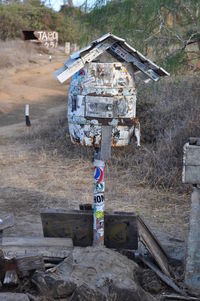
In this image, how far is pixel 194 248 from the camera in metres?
4.44

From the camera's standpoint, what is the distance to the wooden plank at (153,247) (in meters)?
4.68

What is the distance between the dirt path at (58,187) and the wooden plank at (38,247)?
1.10 metres

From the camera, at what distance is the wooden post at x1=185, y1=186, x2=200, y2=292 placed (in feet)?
14.4

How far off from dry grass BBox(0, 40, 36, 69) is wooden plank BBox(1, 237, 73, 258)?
77.5 feet

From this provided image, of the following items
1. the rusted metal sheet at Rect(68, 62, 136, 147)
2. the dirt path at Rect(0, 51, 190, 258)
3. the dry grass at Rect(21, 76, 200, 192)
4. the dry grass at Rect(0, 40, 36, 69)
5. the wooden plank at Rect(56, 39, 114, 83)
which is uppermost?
the dry grass at Rect(0, 40, 36, 69)

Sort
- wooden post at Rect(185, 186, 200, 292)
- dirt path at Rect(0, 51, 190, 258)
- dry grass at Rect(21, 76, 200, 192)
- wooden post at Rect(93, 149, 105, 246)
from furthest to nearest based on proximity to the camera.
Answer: dry grass at Rect(21, 76, 200, 192) < dirt path at Rect(0, 51, 190, 258) < wooden post at Rect(93, 149, 105, 246) < wooden post at Rect(185, 186, 200, 292)

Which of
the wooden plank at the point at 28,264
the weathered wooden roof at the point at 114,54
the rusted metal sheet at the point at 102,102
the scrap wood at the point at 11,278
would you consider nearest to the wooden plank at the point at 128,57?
the weathered wooden roof at the point at 114,54

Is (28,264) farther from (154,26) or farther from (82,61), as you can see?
(154,26)

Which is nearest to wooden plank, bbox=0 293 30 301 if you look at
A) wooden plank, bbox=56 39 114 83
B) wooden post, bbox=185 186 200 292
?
wooden post, bbox=185 186 200 292

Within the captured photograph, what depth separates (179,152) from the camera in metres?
8.29

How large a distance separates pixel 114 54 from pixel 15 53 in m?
26.6

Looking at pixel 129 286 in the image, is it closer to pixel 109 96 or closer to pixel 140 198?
pixel 109 96

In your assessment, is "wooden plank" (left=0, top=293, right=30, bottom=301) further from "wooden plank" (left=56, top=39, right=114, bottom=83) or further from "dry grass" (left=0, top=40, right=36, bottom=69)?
"dry grass" (left=0, top=40, right=36, bottom=69)

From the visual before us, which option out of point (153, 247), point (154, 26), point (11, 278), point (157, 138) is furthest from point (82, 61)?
point (154, 26)
